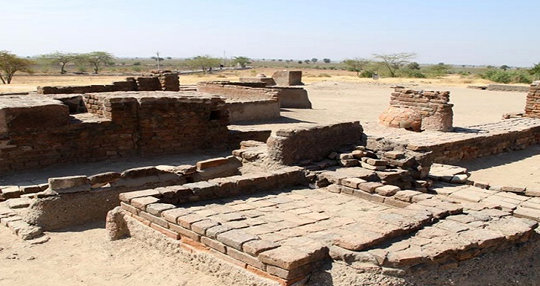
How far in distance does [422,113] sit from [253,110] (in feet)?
16.9

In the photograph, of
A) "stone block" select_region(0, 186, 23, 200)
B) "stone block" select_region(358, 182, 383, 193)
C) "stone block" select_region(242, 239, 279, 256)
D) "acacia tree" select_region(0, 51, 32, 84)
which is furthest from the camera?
"acacia tree" select_region(0, 51, 32, 84)

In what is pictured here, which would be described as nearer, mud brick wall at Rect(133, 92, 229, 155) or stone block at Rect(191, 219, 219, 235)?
stone block at Rect(191, 219, 219, 235)

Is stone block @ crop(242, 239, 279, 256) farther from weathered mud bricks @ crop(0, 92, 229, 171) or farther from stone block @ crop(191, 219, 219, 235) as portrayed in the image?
weathered mud bricks @ crop(0, 92, 229, 171)

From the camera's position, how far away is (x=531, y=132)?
1237 centimetres

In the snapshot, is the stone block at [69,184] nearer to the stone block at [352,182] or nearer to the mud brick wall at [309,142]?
the mud brick wall at [309,142]

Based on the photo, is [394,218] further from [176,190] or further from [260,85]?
[260,85]

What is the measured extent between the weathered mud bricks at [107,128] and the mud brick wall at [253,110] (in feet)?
15.5

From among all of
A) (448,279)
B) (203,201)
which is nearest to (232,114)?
(203,201)

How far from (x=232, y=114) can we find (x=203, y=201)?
9.08 meters

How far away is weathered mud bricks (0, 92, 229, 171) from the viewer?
7.50m

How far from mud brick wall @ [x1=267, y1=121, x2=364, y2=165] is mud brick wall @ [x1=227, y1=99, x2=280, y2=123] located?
6.78 meters

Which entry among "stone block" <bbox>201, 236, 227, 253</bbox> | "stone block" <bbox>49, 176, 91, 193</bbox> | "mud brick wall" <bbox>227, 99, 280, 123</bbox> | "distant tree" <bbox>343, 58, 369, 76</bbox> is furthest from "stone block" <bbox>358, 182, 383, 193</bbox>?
"distant tree" <bbox>343, 58, 369, 76</bbox>

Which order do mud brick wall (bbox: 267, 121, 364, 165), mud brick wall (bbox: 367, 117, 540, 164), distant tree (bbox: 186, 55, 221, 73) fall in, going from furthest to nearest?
distant tree (bbox: 186, 55, 221, 73) → mud brick wall (bbox: 367, 117, 540, 164) → mud brick wall (bbox: 267, 121, 364, 165)

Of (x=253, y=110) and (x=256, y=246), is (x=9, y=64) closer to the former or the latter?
(x=253, y=110)
